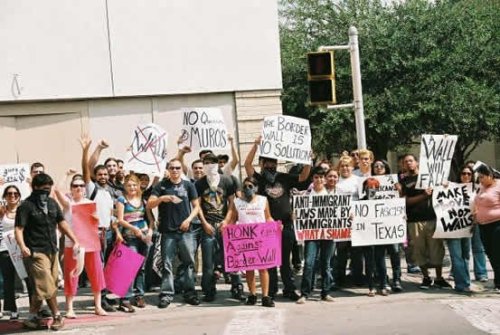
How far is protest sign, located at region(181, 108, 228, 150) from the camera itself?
1245 centimetres

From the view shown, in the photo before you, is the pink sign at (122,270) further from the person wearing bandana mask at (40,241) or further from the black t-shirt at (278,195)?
the black t-shirt at (278,195)

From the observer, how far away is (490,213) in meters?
11.2

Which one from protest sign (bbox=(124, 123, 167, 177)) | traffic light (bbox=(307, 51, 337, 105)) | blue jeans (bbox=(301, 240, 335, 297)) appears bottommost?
blue jeans (bbox=(301, 240, 335, 297))

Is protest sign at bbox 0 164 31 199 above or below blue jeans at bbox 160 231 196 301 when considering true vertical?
above

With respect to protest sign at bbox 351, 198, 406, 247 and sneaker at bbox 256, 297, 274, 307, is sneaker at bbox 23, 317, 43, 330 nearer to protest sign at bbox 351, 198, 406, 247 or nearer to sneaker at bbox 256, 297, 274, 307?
sneaker at bbox 256, 297, 274, 307

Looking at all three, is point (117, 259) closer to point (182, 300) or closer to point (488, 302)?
point (182, 300)

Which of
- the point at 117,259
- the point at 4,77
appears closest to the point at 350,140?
the point at 4,77

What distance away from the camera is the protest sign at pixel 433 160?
11.4 m

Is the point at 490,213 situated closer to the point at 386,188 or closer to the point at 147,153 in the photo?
the point at 386,188

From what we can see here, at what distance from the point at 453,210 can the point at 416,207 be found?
1.73 ft

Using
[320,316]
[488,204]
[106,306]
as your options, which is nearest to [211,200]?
[106,306]

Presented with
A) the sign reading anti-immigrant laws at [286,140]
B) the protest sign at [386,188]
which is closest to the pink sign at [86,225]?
the sign reading anti-immigrant laws at [286,140]

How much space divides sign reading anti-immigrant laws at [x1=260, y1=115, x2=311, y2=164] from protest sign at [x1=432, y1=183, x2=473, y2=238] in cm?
187

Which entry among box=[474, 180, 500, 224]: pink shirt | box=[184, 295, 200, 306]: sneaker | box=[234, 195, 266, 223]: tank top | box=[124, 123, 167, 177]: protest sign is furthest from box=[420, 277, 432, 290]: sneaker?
box=[124, 123, 167, 177]: protest sign
